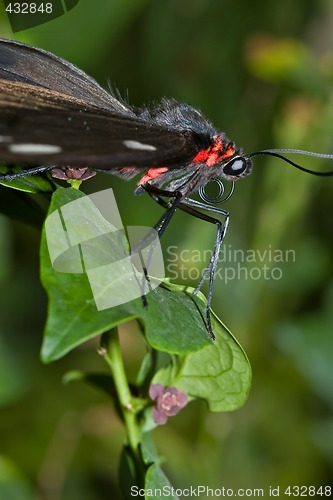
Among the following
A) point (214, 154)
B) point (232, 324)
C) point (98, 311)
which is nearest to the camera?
point (98, 311)

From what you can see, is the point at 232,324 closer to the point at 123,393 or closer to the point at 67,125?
the point at 123,393

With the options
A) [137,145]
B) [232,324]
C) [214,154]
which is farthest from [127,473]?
[232,324]

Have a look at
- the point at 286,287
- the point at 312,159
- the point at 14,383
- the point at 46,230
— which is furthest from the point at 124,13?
the point at 46,230

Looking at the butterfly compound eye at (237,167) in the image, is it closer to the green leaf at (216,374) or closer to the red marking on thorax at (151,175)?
the red marking on thorax at (151,175)

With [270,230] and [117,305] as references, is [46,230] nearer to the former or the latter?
[117,305]

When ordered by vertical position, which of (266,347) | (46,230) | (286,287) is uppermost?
(46,230)

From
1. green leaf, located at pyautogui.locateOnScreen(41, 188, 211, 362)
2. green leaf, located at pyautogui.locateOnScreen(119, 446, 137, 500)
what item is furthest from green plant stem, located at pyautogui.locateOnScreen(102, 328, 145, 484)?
green leaf, located at pyautogui.locateOnScreen(41, 188, 211, 362)
